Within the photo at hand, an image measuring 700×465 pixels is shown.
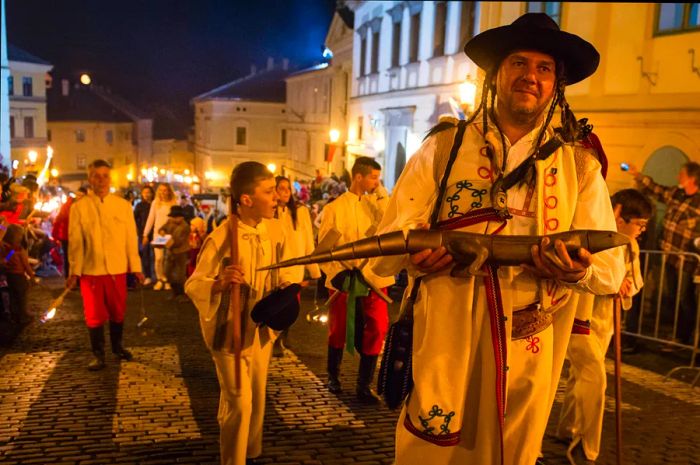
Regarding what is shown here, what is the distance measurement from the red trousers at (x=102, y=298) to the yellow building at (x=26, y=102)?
52399mm

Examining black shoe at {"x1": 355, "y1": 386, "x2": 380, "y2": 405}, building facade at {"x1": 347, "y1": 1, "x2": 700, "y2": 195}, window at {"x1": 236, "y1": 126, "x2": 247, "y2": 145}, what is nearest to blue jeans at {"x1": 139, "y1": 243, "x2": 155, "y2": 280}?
building facade at {"x1": 347, "y1": 1, "x2": 700, "y2": 195}

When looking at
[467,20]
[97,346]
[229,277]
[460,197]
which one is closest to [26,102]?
[467,20]

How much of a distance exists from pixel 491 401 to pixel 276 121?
5220 cm

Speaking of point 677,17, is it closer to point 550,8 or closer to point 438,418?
point 550,8

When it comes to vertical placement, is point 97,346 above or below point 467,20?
below

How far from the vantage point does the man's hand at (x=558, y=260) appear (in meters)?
2.52

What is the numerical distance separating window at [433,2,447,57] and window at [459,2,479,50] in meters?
1.33

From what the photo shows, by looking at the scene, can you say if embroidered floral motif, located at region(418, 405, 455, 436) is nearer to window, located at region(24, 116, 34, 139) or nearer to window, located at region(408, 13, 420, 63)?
window, located at region(408, 13, 420, 63)

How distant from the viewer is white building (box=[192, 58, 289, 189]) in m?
53.4

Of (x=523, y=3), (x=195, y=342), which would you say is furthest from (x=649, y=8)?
(x=195, y=342)

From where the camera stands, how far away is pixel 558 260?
2518mm

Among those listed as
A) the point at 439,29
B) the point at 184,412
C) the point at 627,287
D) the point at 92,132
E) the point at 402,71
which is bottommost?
the point at 184,412

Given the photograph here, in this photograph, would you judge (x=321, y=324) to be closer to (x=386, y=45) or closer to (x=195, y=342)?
(x=195, y=342)

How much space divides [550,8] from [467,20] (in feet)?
14.3
